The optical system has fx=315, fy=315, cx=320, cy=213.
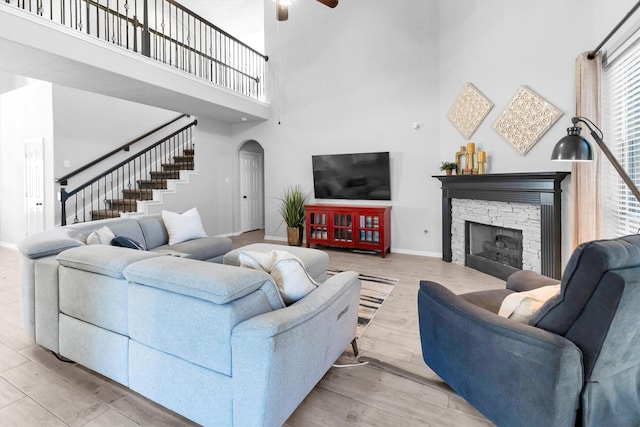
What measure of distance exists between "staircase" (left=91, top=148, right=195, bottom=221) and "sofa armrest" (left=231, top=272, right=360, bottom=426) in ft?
17.1

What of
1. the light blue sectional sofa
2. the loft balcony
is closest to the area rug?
the light blue sectional sofa

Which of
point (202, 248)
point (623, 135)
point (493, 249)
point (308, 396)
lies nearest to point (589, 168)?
point (623, 135)

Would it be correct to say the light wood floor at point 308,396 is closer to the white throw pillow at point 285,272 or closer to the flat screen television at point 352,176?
the white throw pillow at point 285,272

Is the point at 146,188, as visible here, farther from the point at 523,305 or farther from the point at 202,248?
the point at 523,305

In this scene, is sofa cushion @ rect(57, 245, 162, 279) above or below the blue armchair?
above

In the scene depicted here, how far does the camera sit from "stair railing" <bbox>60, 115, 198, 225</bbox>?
5.54 meters

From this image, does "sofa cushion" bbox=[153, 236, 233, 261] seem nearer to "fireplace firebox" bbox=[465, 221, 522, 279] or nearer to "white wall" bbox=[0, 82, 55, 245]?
"white wall" bbox=[0, 82, 55, 245]

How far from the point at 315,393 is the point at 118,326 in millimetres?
1188

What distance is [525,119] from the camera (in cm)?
369

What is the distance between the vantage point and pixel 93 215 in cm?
575

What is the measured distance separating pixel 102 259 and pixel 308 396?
1430 mm

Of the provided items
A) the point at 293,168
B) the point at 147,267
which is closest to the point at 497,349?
the point at 147,267

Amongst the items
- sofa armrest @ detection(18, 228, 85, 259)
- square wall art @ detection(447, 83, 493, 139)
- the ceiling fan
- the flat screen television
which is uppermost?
the ceiling fan

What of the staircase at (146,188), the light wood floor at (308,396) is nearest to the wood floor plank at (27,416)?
the light wood floor at (308,396)
